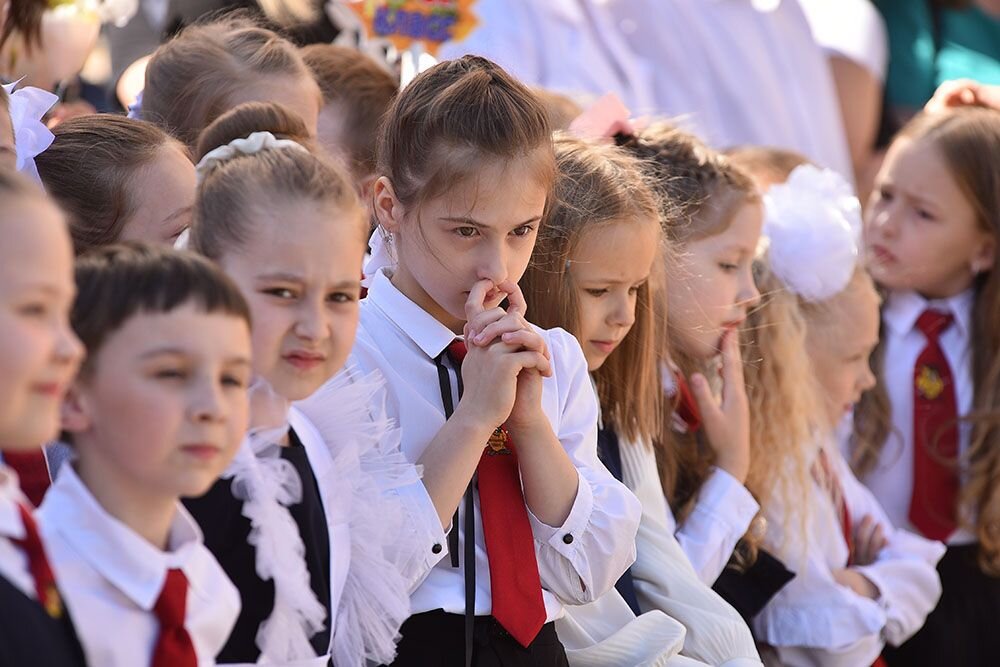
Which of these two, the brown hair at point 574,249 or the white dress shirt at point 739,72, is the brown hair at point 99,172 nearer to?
the brown hair at point 574,249

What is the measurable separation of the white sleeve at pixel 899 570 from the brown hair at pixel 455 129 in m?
1.55

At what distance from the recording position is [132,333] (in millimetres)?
1433

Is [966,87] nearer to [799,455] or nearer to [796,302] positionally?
[796,302]

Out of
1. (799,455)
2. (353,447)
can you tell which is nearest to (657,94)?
(799,455)

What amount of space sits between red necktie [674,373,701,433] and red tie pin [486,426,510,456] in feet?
2.78

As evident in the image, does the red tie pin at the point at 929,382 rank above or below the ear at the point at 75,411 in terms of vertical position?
below

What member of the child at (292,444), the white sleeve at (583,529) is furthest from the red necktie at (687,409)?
the child at (292,444)

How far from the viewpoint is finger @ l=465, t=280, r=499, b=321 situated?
6.93 feet

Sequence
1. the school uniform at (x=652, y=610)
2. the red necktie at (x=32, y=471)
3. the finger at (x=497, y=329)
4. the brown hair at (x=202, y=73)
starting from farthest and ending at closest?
the brown hair at (x=202, y=73) → the school uniform at (x=652, y=610) → the finger at (x=497, y=329) → the red necktie at (x=32, y=471)

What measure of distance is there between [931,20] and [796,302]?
2.47 m

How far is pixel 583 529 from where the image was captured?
220cm

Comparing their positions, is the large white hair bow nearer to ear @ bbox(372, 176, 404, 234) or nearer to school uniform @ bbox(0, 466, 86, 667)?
ear @ bbox(372, 176, 404, 234)

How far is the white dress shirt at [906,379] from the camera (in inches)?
147

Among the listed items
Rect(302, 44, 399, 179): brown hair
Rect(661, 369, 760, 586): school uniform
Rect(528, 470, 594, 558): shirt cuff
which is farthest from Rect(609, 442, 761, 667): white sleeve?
Rect(302, 44, 399, 179): brown hair
